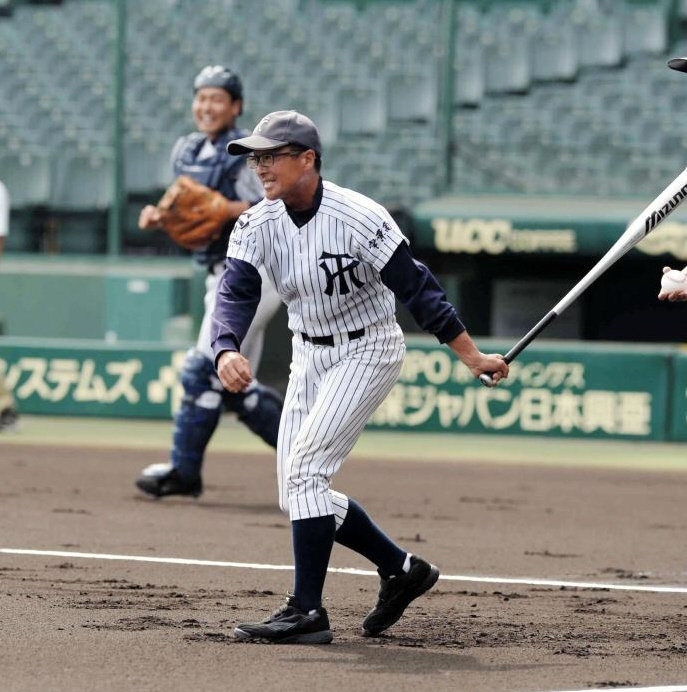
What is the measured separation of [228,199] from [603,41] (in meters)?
13.3

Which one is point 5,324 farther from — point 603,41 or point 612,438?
point 603,41

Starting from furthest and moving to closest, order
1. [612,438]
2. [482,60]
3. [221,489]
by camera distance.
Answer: [482,60]
[612,438]
[221,489]

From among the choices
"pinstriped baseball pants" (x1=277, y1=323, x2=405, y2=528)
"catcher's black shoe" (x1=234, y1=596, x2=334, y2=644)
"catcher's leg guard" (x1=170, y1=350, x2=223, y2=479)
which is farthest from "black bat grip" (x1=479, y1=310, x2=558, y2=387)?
"catcher's leg guard" (x1=170, y1=350, x2=223, y2=479)

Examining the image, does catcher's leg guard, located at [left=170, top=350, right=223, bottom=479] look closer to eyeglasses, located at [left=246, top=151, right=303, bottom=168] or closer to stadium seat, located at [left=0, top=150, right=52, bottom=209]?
eyeglasses, located at [left=246, top=151, right=303, bottom=168]

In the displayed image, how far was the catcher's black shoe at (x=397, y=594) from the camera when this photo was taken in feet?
17.9

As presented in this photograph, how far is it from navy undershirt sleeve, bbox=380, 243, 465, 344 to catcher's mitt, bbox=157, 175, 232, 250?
3.78 metres

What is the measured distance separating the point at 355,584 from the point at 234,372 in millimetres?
1753

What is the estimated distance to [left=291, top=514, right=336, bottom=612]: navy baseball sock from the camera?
5.28m

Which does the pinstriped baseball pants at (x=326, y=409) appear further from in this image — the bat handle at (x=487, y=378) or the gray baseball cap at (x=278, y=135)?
the gray baseball cap at (x=278, y=135)

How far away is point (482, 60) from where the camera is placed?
69.9ft

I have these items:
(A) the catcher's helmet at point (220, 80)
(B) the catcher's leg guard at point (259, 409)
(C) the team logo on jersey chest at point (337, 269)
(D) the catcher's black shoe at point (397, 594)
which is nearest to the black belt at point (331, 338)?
(C) the team logo on jersey chest at point (337, 269)

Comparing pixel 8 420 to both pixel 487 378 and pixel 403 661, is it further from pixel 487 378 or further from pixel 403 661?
pixel 403 661

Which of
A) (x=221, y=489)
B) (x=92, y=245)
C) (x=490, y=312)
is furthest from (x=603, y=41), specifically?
(x=221, y=489)

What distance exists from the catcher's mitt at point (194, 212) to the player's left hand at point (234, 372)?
374 centimetres
